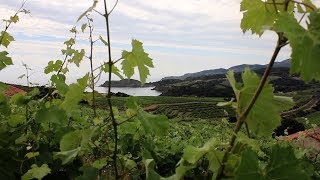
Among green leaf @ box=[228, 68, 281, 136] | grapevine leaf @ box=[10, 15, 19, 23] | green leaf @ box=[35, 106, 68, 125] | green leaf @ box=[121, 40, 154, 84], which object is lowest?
green leaf @ box=[35, 106, 68, 125]

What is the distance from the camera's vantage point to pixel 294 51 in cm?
113

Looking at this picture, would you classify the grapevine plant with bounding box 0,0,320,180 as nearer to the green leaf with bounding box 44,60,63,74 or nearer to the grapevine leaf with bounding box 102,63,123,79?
the grapevine leaf with bounding box 102,63,123,79

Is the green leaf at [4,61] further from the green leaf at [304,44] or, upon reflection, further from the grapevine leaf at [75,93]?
the green leaf at [304,44]

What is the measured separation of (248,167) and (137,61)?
2.84 feet

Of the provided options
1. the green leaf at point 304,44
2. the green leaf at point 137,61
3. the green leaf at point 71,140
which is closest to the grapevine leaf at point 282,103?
the green leaf at point 304,44

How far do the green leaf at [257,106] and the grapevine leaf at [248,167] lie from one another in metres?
0.23

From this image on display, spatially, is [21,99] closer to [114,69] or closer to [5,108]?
[5,108]

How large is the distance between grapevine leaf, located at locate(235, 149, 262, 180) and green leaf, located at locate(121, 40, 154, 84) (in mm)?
836

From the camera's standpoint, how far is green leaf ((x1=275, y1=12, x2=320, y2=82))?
3.71 feet

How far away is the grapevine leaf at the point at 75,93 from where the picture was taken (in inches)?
72.6

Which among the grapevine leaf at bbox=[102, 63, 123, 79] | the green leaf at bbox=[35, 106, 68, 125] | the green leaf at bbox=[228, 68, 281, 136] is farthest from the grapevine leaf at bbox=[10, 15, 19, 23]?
the green leaf at bbox=[228, 68, 281, 136]

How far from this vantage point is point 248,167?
129 cm

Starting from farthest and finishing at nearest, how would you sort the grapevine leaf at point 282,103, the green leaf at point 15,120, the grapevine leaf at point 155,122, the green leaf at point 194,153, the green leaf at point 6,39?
the green leaf at point 6,39
the green leaf at point 15,120
the grapevine leaf at point 155,122
the grapevine leaf at point 282,103
the green leaf at point 194,153

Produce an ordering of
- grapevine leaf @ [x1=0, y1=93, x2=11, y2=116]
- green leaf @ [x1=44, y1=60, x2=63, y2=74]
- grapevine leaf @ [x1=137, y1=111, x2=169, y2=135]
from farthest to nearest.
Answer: green leaf @ [x1=44, y1=60, x2=63, y2=74]
grapevine leaf @ [x1=0, y1=93, x2=11, y2=116]
grapevine leaf @ [x1=137, y1=111, x2=169, y2=135]
